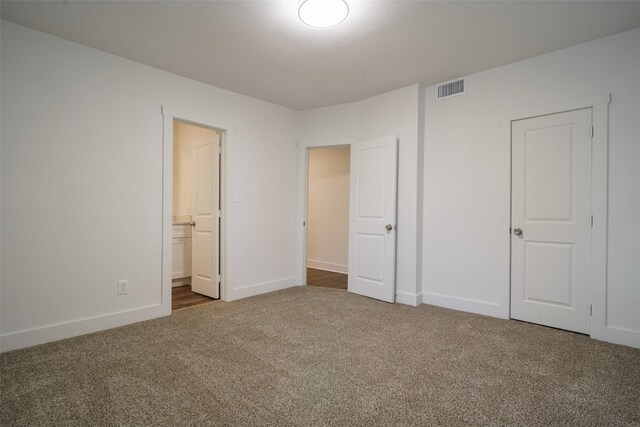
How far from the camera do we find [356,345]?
8.25 feet

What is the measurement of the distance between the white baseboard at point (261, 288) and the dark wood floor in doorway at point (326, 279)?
0.39 m

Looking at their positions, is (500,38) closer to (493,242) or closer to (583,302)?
(493,242)

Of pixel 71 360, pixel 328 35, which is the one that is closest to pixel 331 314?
pixel 71 360

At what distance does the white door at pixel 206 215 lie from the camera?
3910mm

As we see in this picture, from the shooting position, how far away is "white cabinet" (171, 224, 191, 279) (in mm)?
4570

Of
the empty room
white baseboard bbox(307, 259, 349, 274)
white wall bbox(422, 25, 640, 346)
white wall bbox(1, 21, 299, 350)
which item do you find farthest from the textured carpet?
white baseboard bbox(307, 259, 349, 274)

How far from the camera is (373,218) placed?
3.99 meters

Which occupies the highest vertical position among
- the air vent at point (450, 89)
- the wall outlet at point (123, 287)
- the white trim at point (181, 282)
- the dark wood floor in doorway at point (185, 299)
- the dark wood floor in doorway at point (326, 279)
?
the air vent at point (450, 89)

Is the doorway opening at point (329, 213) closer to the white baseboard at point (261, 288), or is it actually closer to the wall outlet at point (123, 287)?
the white baseboard at point (261, 288)

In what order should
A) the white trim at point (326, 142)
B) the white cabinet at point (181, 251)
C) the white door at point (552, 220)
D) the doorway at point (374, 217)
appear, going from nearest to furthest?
the white door at point (552, 220), the doorway at point (374, 217), the white trim at point (326, 142), the white cabinet at point (181, 251)

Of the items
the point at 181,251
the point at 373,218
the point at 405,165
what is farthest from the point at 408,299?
the point at 181,251

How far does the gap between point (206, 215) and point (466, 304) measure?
3.31m

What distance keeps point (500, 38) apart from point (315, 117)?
2.51 metres

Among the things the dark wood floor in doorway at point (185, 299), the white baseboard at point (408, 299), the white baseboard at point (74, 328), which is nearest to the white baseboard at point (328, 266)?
the white baseboard at point (408, 299)
